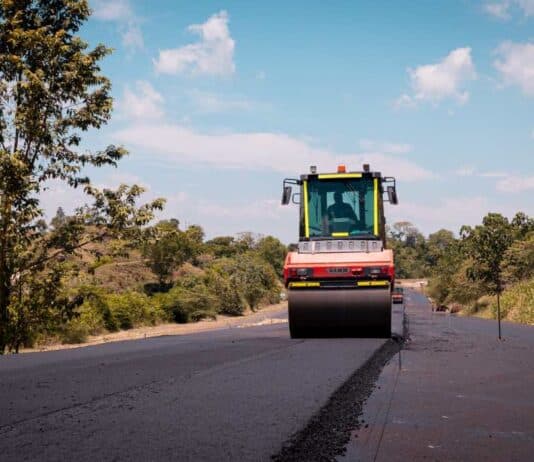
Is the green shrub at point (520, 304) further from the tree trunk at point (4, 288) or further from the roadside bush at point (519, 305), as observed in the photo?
the tree trunk at point (4, 288)

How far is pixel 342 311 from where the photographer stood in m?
14.1

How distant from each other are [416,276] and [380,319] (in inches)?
5188

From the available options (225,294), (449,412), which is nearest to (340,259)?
(449,412)

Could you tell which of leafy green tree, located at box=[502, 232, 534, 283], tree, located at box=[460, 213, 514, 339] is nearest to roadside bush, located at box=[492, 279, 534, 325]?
tree, located at box=[460, 213, 514, 339]

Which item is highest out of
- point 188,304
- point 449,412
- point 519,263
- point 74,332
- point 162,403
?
point 519,263

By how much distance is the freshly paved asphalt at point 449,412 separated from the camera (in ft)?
16.6

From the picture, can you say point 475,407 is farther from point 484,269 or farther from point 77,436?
point 484,269

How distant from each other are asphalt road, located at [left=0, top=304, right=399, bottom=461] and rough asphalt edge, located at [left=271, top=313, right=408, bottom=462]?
0.11 metres

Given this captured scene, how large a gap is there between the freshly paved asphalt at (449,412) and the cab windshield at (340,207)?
3870 millimetres

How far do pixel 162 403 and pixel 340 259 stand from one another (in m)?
8.36

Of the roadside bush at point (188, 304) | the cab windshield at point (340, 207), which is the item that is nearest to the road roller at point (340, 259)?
the cab windshield at point (340, 207)

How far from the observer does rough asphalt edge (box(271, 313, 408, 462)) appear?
4781 mm

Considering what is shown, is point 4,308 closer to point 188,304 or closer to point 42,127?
point 42,127

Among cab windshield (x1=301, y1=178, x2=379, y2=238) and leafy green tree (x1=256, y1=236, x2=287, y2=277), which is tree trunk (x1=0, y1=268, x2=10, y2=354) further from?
leafy green tree (x1=256, y1=236, x2=287, y2=277)
